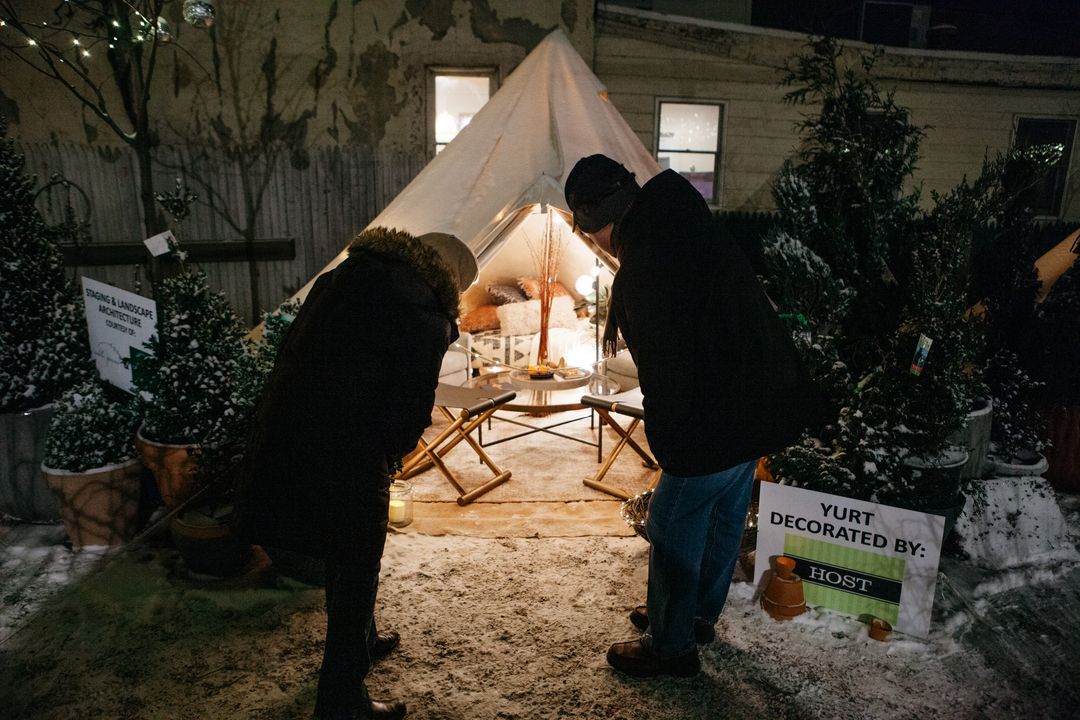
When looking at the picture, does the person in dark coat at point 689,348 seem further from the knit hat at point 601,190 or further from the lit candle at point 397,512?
the lit candle at point 397,512

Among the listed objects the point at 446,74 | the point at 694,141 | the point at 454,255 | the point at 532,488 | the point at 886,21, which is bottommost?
the point at 532,488

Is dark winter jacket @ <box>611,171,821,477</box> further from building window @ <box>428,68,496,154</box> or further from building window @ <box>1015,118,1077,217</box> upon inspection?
building window @ <box>1015,118,1077,217</box>

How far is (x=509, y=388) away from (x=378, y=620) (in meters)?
2.40

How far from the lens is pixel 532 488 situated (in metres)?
4.53

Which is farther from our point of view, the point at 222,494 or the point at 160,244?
the point at 160,244

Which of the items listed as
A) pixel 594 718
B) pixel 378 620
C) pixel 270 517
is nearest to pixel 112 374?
pixel 378 620

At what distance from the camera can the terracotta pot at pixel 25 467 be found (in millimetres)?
3789

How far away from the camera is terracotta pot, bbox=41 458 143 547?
353cm

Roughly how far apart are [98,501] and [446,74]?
6.57m

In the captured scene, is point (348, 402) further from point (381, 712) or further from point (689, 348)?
point (381, 712)

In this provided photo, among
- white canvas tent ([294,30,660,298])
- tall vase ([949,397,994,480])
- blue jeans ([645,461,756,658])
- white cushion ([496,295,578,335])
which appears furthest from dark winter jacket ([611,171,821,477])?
white cushion ([496,295,578,335])

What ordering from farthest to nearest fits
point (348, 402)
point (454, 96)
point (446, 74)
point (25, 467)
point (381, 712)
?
point (454, 96), point (446, 74), point (25, 467), point (381, 712), point (348, 402)

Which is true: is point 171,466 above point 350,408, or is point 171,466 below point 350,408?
below

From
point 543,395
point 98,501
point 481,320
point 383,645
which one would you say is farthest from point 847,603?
point 481,320
